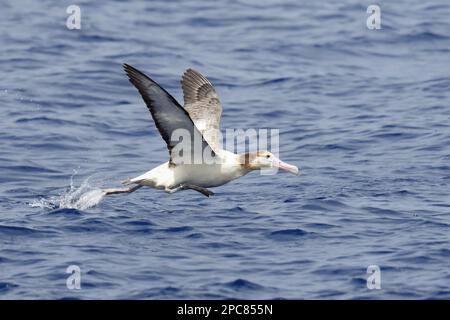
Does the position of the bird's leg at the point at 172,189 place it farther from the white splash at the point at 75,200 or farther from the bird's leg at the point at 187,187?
the white splash at the point at 75,200

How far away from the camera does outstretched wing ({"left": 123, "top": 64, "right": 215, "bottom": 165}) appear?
12719 mm

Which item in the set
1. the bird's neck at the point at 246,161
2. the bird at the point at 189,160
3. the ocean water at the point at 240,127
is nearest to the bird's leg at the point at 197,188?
the bird at the point at 189,160

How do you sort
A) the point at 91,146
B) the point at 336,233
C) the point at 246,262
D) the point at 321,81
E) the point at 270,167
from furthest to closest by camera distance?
the point at 321,81, the point at 91,146, the point at 270,167, the point at 336,233, the point at 246,262

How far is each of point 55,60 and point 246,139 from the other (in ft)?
20.9

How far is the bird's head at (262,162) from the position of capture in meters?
14.7

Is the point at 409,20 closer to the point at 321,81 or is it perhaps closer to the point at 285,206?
the point at 321,81

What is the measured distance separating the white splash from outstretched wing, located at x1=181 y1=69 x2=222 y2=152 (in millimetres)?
1769

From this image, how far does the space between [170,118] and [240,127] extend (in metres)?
6.45

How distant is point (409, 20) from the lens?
2703 cm

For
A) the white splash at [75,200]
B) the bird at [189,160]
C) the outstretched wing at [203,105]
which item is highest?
the outstretched wing at [203,105]

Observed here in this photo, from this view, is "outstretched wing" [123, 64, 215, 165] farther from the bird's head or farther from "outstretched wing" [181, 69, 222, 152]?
"outstretched wing" [181, 69, 222, 152]

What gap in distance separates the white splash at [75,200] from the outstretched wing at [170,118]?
1224 millimetres

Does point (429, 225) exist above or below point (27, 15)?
below

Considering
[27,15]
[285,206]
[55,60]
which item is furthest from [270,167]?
[27,15]
